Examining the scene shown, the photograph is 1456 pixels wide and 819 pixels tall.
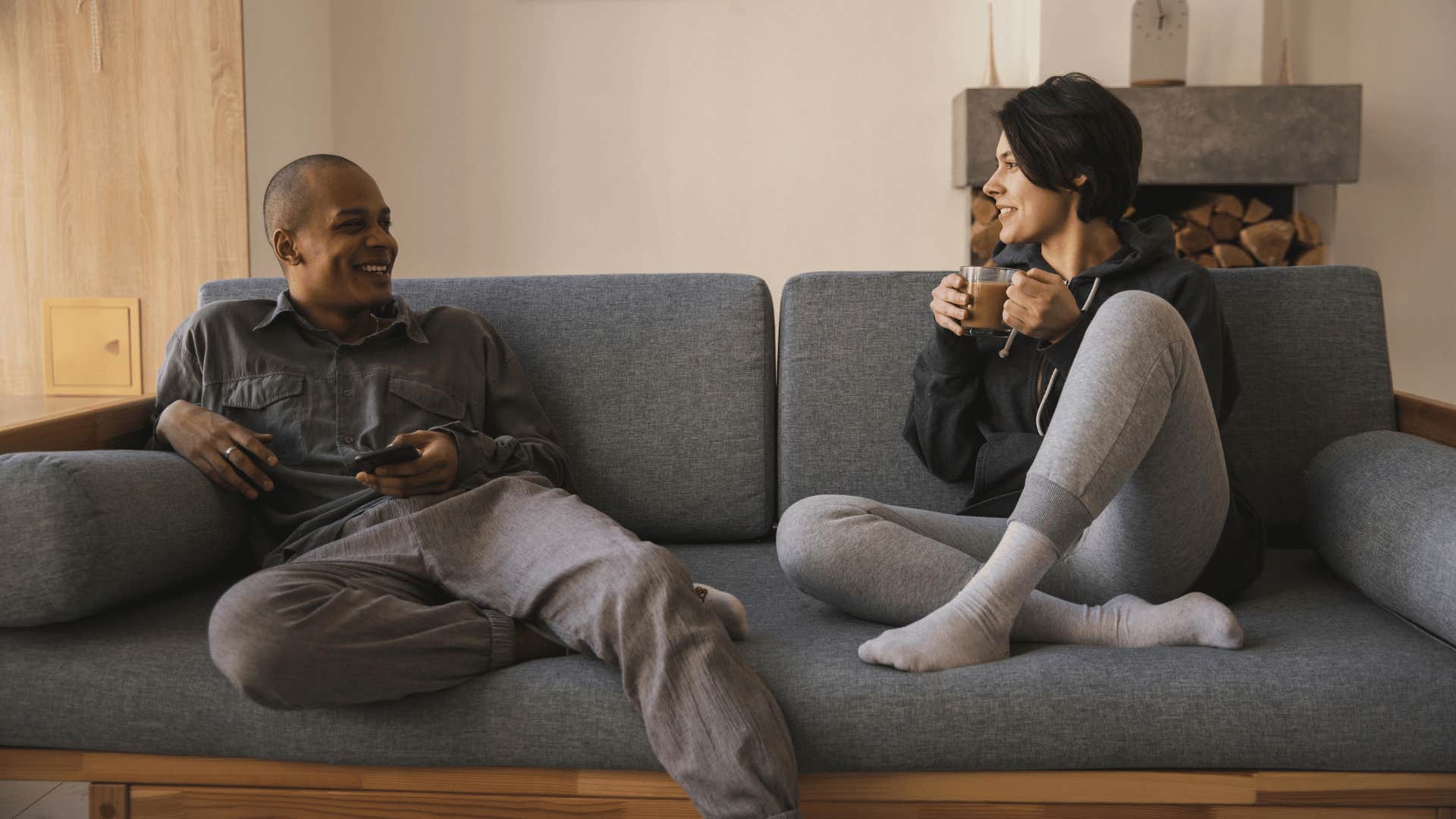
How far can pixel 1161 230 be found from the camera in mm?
1649

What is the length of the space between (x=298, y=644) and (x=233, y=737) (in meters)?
0.17

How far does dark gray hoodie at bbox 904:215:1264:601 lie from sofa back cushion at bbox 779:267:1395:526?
0.24 ft

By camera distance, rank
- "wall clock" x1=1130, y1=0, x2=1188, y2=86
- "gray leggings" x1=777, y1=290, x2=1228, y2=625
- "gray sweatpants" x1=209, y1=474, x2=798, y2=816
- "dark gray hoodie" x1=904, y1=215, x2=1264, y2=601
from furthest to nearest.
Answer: "wall clock" x1=1130, y1=0, x2=1188, y2=86, "dark gray hoodie" x1=904, y1=215, x2=1264, y2=601, "gray leggings" x1=777, y1=290, x2=1228, y2=625, "gray sweatpants" x1=209, y1=474, x2=798, y2=816

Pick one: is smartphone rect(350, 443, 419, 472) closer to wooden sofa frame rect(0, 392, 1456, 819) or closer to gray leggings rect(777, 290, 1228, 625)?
wooden sofa frame rect(0, 392, 1456, 819)

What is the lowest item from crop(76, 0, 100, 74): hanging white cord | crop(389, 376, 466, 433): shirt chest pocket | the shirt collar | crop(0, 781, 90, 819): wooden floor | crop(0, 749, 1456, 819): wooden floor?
crop(0, 781, 90, 819): wooden floor

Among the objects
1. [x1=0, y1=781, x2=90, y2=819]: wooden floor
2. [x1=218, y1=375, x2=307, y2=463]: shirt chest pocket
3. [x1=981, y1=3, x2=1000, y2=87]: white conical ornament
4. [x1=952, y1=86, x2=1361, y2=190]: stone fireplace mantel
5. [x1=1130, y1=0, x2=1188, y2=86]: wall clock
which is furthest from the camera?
[x1=981, y1=3, x2=1000, y2=87]: white conical ornament

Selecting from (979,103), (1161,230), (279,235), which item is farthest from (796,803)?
(979,103)

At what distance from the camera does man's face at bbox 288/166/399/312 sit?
1706 mm

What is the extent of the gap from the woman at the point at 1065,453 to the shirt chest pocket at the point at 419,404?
1.72 feet

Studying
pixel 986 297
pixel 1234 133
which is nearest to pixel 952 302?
pixel 986 297

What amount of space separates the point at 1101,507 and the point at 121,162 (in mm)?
2986

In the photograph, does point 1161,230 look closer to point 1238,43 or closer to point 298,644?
point 298,644

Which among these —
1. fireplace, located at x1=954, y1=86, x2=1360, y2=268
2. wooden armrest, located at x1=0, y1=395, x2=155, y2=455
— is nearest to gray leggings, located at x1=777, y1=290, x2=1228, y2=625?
wooden armrest, located at x1=0, y1=395, x2=155, y2=455

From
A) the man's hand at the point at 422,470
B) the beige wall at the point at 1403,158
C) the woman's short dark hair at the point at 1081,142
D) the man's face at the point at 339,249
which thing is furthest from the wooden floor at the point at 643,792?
the beige wall at the point at 1403,158
